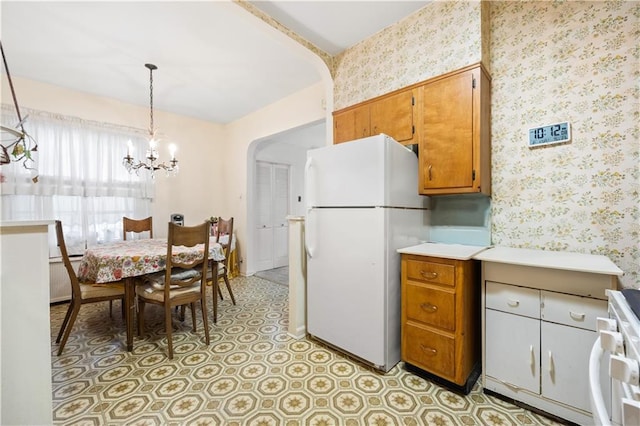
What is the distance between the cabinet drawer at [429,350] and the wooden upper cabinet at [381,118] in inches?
56.3

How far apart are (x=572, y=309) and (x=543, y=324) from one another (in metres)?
0.16

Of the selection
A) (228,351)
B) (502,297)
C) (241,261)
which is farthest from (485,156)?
(241,261)

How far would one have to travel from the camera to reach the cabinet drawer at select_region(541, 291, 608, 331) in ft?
4.28

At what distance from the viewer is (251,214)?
462 centimetres

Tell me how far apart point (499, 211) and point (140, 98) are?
15.1 feet

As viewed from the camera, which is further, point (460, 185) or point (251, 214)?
point (251, 214)

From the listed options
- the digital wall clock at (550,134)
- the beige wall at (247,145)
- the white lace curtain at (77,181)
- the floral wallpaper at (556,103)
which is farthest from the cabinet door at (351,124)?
the white lace curtain at (77,181)

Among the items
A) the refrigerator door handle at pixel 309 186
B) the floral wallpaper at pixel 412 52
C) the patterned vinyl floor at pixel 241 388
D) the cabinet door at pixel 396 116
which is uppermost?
the floral wallpaper at pixel 412 52

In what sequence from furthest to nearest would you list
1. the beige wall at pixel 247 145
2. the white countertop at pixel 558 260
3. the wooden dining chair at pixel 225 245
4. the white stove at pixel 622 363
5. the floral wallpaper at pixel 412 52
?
the beige wall at pixel 247 145
the wooden dining chair at pixel 225 245
the floral wallpaper at pixel 412 52
the white countertop at pixel 558 260
the white stove at pixel 622 363

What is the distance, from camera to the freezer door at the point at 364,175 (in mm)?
1791

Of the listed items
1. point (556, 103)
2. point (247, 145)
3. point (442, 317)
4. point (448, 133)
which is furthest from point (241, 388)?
point (247, 145)

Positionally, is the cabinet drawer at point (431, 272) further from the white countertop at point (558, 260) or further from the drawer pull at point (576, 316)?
the drawer pull at point (576, 316)

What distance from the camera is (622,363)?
65 cm

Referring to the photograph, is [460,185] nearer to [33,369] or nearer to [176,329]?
[33,369]
